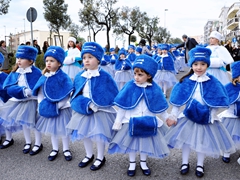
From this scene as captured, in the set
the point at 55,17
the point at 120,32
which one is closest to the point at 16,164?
the point at 55,17

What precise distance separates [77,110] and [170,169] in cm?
146

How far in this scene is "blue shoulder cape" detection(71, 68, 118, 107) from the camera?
3305mm

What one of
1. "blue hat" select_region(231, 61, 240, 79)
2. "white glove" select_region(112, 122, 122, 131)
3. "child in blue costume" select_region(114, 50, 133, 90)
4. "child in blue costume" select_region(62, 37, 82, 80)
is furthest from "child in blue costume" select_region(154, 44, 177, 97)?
"white glove" select_region(112, 122, 122, 131)

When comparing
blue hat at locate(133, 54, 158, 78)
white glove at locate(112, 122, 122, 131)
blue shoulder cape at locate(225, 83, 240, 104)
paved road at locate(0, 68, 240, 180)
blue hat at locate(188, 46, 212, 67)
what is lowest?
paved road at locate(0, 68, 240, 180)

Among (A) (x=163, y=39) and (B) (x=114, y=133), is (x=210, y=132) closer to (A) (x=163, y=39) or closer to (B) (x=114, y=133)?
(B) (x=114, y=133)

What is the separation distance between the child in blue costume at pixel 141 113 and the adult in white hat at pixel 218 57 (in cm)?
370

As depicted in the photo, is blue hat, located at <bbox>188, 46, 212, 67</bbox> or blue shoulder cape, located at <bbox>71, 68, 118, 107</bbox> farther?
blue shoulder cape, located at <bbox>71, 68, 118, 107</bbox>

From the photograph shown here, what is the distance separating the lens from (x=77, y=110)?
3.36m

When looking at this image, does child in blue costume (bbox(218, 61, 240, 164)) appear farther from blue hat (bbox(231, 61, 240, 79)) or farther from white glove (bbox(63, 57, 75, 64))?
white glove (bbox(63, 57, 75, 64))

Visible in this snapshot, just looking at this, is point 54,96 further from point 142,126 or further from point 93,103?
point 142,126

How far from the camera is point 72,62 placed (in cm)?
850

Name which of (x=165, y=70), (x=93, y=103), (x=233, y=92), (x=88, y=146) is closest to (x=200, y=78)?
(x=233, y=92)

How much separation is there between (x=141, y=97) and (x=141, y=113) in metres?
0.20

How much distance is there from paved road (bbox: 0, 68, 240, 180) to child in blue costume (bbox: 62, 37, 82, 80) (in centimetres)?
456
